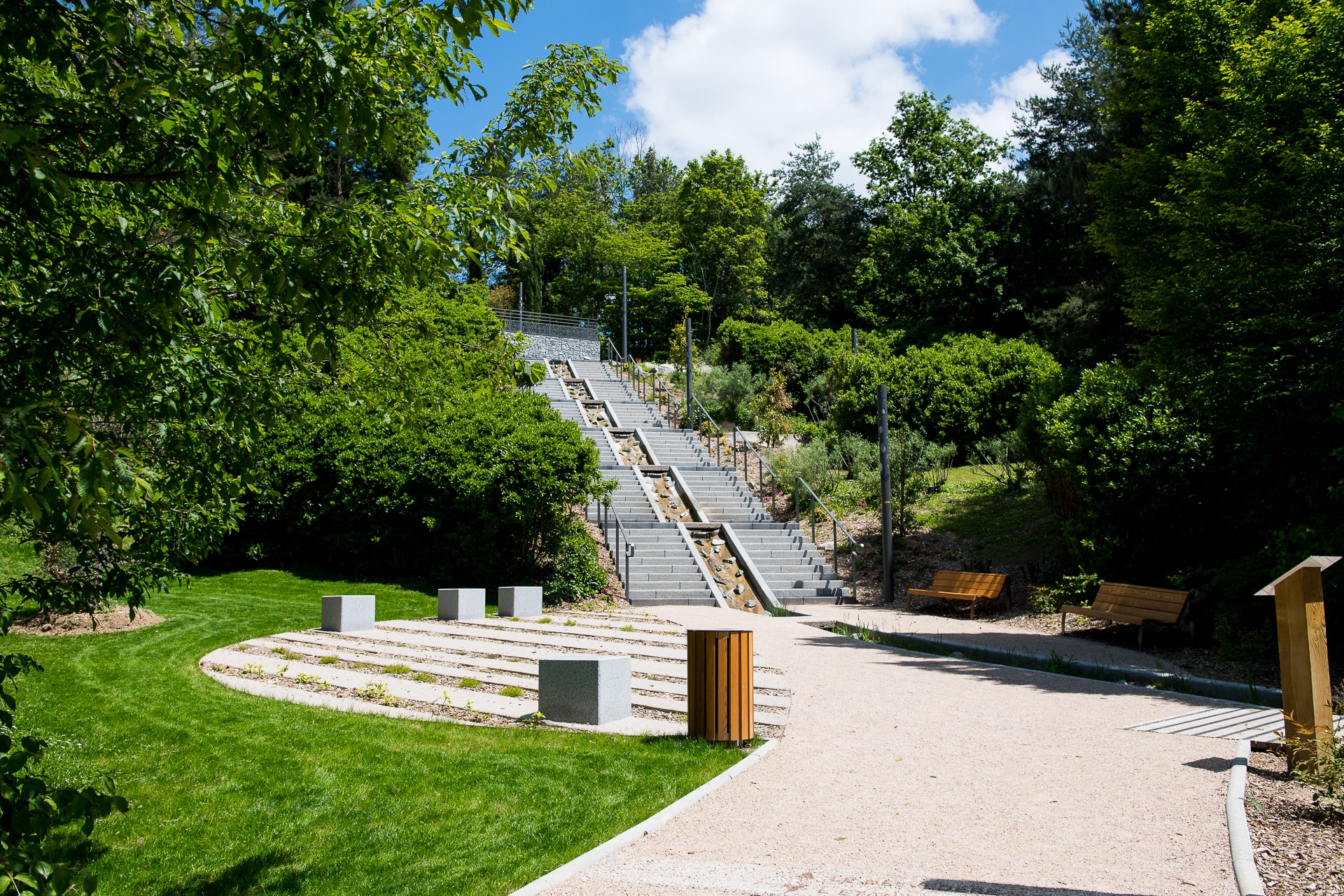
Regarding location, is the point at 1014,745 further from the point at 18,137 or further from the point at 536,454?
the point at 536,454

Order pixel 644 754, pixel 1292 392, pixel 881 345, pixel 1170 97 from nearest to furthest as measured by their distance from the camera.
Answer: pixel 644 754 < pixel 1292 392 < pixel 1170 97 < pixel 881 345

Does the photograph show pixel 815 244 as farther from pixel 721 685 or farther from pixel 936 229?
pixel 721 685

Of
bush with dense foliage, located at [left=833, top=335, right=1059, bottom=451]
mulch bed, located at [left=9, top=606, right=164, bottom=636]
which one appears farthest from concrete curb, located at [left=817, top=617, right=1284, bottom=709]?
bush with dense foliage, located at [left=833, top=335, right=1059, bottom=451]

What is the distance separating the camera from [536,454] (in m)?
16.1

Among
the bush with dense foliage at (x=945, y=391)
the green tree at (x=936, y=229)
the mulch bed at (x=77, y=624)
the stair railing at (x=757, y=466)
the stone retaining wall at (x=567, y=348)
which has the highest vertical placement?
the green tree at (x=936, y=229)

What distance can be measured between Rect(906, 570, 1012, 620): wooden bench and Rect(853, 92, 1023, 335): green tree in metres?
23.2

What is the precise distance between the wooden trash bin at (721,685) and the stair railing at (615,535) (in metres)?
9.39

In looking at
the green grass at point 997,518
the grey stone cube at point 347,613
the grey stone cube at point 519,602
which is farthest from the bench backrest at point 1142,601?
the grey stone cube at point 347,613

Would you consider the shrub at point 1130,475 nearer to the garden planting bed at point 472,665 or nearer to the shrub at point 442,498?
the garden planting bed at point 472,665

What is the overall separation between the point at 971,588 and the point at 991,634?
2078mm

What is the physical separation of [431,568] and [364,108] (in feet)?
48.7

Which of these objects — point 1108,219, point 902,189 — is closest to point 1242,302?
point 1108,219

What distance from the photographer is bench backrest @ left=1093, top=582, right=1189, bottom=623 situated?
449 inches

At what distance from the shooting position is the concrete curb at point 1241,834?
4043mm
